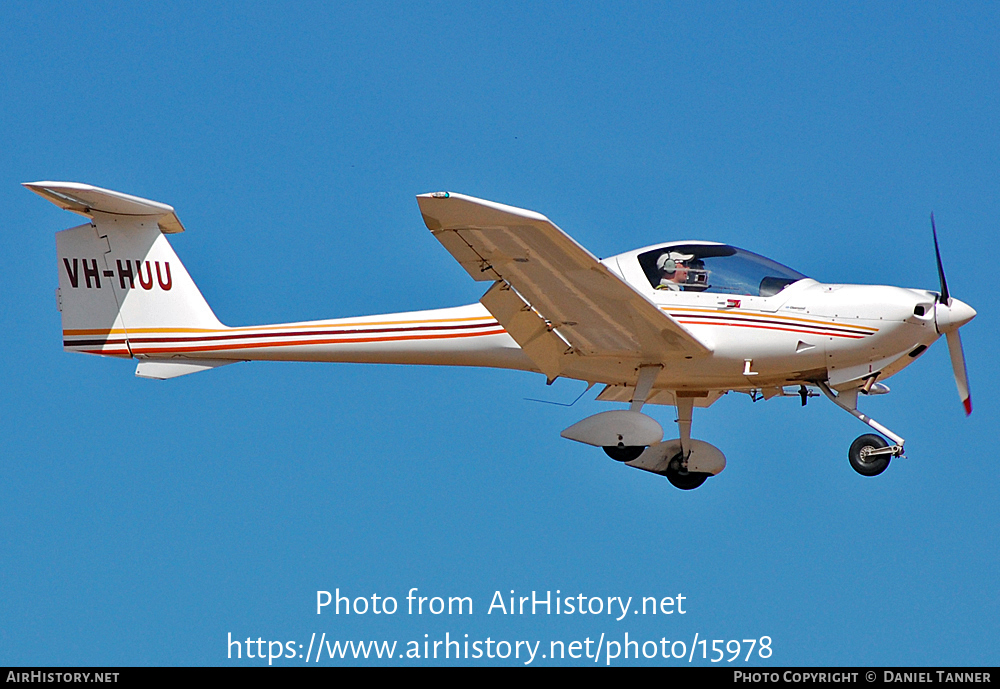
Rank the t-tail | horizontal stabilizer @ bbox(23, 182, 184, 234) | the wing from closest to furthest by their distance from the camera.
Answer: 1. the wing
2. horizontal stabilizer @ bbox(23, 182, 184, 234)
3. the t-tail

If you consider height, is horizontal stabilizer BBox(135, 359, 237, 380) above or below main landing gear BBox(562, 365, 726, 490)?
above

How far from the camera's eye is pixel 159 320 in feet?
51.2

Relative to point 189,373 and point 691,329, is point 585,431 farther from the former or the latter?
point 189,373

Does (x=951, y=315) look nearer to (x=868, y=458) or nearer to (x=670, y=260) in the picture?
(x=868, y=458)

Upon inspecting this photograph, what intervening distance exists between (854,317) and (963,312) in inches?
43.0

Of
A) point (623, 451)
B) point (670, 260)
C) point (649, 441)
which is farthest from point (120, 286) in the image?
point (649, 441)

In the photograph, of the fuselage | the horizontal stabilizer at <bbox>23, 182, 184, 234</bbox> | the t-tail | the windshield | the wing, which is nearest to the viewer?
the wing

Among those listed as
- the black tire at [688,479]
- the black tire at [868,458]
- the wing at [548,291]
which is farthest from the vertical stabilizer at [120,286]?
the black tire at [868,458]

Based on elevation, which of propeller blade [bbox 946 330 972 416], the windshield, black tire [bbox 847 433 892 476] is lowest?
black tire [bbox 847 433 892 476]

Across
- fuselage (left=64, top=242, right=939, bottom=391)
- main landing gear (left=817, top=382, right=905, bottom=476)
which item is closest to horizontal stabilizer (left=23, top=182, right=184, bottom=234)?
fuselage (left=64, top=242, right=939, bottom=391)

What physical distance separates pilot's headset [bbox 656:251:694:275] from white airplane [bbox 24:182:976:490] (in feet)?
0.05

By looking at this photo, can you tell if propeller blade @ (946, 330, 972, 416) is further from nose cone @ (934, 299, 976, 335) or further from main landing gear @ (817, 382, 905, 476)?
main landing gear @ (817, 382, 905, 476)

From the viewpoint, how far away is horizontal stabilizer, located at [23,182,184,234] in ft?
48.7

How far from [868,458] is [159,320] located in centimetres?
809
